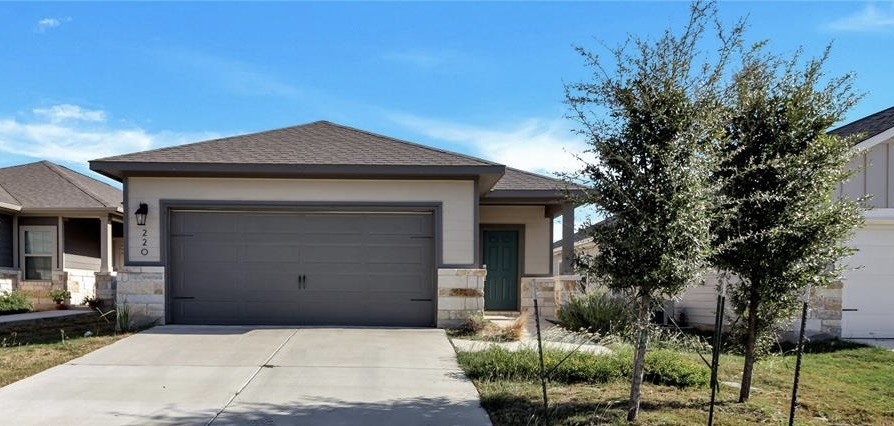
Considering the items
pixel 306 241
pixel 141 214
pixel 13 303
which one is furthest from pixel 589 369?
pixel 13 303

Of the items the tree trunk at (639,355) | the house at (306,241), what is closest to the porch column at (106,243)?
the house at (306,241)

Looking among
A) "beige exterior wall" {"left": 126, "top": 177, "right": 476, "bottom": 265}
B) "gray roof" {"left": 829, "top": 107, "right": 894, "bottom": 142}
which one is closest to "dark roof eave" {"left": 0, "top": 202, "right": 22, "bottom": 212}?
"beige exterior wall" {"left": 126, "top": 177, "right": 476, "bottom": 265}

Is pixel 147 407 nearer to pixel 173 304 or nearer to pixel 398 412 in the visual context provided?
pixel 398 412

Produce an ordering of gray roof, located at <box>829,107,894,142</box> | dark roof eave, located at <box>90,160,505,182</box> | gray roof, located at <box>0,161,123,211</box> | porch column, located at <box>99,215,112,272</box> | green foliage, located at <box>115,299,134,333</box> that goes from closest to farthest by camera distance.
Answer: green foliage, located at <box>115,299,134,333</box>
dark roof eave, located at <box>90,160,505,182</box>
gray roof, located at <box>829,107,894,142</box>
gray roof, located at <box>0,161,123,211</box>
porch column, located at <box>99,215,112,272</box>

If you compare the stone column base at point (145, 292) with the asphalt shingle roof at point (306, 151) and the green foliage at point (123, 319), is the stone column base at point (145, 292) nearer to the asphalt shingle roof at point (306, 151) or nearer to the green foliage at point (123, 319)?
the green foliage at point (123, 319)

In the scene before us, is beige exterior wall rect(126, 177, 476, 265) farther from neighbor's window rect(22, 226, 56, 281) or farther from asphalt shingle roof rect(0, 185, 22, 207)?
neighbor's window rect(22, 226, 56, 281)

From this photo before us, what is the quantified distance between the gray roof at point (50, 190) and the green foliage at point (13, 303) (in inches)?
92.8

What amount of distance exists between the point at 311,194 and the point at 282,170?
2.31 ft

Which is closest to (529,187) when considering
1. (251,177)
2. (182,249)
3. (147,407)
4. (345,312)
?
(345,312)

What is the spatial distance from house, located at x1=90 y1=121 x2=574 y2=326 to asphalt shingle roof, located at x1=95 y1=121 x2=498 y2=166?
0.05 metres

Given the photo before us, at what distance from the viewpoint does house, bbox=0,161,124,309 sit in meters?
16.0

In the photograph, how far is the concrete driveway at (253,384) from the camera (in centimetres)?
589

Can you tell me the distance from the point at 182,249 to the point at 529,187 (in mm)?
7057

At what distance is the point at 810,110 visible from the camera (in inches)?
250
